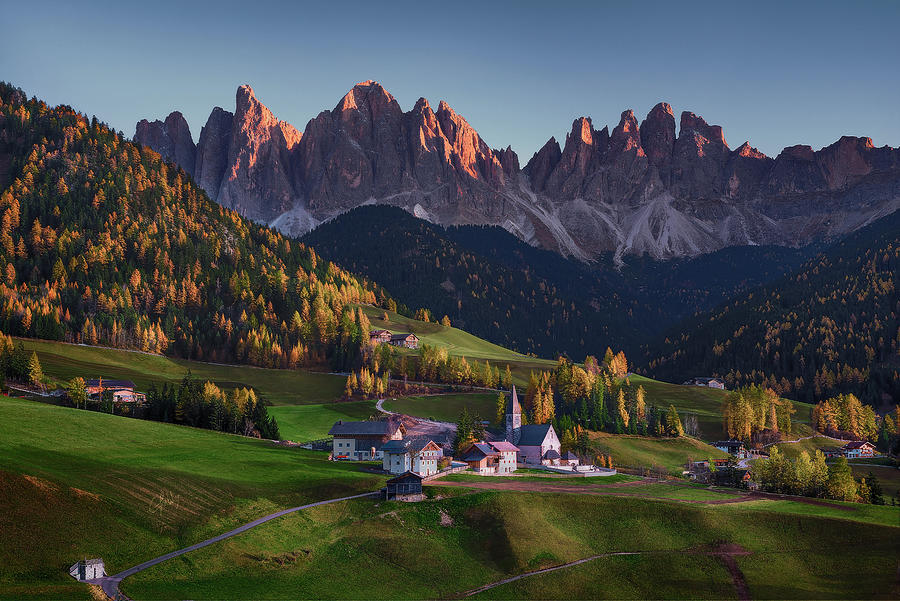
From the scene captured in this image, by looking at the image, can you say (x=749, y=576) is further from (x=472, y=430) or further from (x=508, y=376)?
(x=508, y=376)

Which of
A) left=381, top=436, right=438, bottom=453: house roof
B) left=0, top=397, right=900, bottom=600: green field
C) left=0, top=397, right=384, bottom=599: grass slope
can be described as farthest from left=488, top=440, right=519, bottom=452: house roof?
left=0, top=397, right=900, bottom=600: green field

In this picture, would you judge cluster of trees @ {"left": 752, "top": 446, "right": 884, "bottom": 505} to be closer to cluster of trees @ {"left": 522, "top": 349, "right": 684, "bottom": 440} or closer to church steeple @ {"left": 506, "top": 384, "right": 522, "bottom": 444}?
cluster of trees @ {"left": 522, "top": 349, "right": 684, "bottom": 440}

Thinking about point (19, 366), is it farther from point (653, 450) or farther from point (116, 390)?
point (653, 450)

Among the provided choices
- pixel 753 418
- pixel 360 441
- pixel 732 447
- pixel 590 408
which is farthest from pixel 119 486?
pixel 753 418

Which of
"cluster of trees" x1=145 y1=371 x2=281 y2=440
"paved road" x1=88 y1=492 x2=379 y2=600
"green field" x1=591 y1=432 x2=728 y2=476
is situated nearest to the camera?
"paved road" x1=88 y1=492 x2=379 y2=600

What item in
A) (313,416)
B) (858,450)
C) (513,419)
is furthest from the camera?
(858,450)

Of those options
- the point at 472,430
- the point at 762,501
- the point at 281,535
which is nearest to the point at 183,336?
the point at 472,430

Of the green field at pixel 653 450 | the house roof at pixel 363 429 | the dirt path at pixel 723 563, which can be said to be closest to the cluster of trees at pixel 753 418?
the green field at pixel 653 450

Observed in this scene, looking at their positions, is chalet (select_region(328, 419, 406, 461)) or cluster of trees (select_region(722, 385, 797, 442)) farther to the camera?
cluster of trees (select_region(722, 385, 797, 442))
